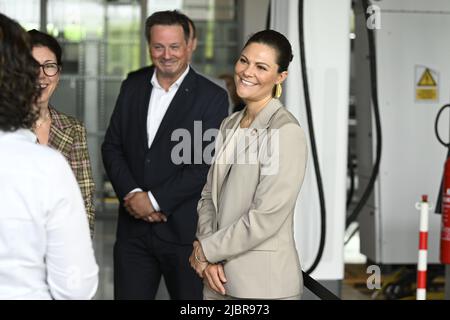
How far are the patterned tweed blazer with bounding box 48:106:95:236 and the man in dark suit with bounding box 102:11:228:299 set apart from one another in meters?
0.62

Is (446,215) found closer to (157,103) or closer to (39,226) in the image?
(157,103)

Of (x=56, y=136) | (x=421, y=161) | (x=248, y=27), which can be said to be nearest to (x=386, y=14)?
(x=421, y=161)

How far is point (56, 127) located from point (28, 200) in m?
1.52

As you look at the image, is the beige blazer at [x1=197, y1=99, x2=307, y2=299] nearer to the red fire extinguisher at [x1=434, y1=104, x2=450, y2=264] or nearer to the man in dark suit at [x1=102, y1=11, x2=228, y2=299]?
the man in dark suit at [x1=102, y1=11, x2=228, y2=299]

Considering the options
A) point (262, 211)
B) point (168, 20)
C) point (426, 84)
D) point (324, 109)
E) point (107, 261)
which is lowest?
point (107, 261)

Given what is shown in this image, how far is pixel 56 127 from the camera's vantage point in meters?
3.33

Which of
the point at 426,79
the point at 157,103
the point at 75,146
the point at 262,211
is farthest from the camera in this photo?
the point at 426,79

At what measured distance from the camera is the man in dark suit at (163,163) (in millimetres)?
4008

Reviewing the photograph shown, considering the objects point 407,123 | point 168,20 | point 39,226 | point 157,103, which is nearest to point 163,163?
point 157,103

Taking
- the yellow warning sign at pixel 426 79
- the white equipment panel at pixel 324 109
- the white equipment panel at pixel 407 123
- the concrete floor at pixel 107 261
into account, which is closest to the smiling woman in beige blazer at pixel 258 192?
the concrete floor at pixel 107 261

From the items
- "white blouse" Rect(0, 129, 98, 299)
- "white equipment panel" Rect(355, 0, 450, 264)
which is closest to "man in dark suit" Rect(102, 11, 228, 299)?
"white blouse" Rect(0, 129, 98, 299)

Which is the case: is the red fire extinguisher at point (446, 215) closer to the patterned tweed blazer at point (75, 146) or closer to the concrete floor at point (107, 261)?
the concrete floor at point (107, 261)

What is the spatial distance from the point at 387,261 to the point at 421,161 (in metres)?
0.84

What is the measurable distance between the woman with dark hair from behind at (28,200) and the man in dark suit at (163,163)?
81.2 inches
